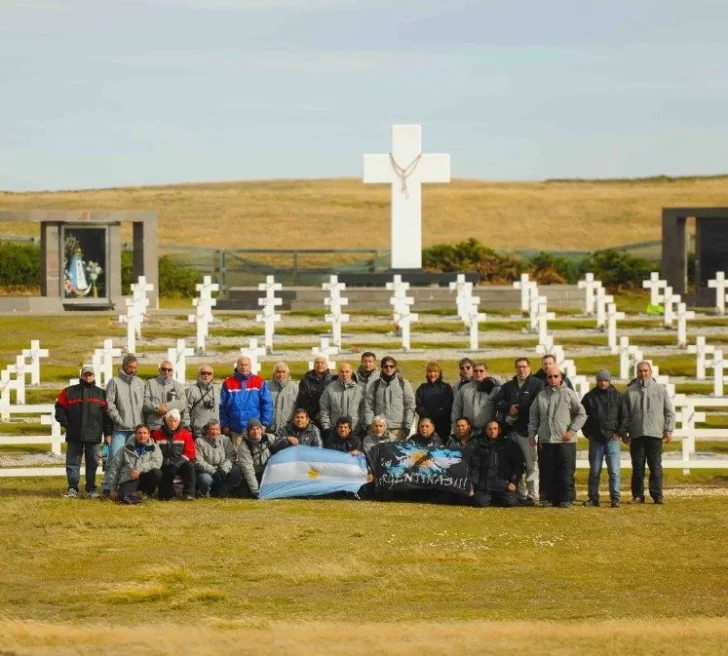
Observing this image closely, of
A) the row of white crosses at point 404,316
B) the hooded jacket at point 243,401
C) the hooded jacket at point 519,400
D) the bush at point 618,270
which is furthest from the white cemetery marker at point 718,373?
the bush at point 618,270

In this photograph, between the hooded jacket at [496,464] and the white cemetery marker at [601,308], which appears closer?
the hooded jacket at [496,464]

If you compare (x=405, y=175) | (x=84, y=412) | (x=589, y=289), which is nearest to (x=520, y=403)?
(x=84, y=412)

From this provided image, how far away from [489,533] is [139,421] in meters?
4.55

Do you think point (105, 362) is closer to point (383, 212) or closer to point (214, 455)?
point (214, 455)

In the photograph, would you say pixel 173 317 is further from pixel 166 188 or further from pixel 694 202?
pixel 166 188

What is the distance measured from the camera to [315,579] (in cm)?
1706

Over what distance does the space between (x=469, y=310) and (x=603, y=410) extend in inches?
644

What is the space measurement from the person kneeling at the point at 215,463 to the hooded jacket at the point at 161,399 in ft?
1.02

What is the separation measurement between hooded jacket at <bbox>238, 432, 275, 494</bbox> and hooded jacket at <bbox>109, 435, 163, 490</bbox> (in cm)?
96

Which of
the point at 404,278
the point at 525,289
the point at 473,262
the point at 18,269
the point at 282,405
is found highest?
the point at 473,262

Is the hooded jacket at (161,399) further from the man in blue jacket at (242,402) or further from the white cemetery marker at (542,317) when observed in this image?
the white cemetery marker at (542,317)

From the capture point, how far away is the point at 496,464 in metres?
21.5

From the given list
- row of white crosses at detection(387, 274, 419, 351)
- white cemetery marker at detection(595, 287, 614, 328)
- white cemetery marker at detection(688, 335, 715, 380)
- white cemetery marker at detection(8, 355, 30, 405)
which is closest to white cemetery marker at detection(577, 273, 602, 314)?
white cemetery marker at detection(595, 287, 614, 328)

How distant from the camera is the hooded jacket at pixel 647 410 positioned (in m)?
22.1
